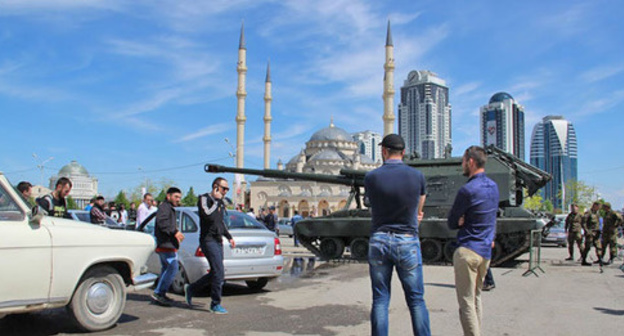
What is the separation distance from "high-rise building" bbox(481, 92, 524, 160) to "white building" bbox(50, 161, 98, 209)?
304ft

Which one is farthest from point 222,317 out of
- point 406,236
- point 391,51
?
point 391,51

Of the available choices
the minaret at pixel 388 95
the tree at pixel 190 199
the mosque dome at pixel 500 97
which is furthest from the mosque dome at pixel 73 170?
the mosque dome at pixel 500 97

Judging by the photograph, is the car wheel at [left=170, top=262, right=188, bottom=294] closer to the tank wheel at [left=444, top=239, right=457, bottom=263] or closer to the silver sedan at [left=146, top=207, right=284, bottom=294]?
the silver sedan at [left=146, top=207, right=284, bottom=294]

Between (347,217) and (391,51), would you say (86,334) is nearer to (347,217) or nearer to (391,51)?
(347,217)

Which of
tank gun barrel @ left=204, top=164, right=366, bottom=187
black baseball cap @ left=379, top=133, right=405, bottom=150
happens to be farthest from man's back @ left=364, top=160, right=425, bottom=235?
tank gun barrel @ left=204, top=164, right=366, bottom=187

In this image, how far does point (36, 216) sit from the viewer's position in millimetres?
5172

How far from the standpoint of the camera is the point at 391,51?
209 feet

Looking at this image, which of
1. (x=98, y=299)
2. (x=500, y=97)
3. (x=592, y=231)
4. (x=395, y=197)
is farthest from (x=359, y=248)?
(x=500, y=97)

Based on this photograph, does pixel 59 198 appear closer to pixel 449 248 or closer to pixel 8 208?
pixel 8 208

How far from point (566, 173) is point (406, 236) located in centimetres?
17759

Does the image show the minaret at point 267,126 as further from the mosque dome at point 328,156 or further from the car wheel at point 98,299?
the car wheel at point 98,299

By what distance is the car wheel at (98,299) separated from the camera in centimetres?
574

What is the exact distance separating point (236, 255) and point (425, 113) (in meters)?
175

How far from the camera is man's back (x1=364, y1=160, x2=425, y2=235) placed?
14.1 ft
